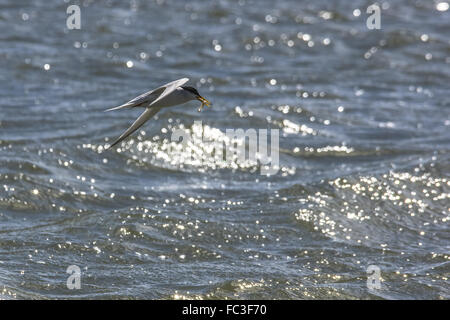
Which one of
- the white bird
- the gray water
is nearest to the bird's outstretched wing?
the white bird

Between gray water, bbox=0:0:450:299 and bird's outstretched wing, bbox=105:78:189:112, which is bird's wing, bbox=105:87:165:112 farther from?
gray water, bbox=0:0:450:299

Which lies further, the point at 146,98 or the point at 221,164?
the point at 221,164

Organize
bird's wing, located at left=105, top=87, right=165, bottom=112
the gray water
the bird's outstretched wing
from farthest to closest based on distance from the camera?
the gray water < bird's wing, located at left=105, top=87, right=165, bottom=112 < the bird's outstretched wing

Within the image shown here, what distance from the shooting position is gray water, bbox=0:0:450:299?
22.0 ft

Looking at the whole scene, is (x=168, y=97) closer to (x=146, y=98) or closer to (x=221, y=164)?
(x=146, y=98)

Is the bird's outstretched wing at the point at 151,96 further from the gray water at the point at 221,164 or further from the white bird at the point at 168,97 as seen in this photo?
the gray water at the point at 221,164

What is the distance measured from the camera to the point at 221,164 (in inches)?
363

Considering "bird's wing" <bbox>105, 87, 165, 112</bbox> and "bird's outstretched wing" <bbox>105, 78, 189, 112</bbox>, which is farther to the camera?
"bird's wing" <bbox>105, 87, 165, 112</bbox>

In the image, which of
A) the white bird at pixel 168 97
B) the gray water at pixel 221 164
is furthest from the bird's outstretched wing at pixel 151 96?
the gray water at pixel 221 164

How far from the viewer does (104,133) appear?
9789mm

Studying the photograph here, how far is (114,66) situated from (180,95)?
289 inches

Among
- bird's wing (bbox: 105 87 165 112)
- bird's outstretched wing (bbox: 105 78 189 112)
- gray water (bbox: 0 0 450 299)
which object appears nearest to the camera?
bird's outstretched wing (bbox: 105 78 189 112)

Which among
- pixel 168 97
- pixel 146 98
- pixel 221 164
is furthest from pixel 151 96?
pixel 221 164
